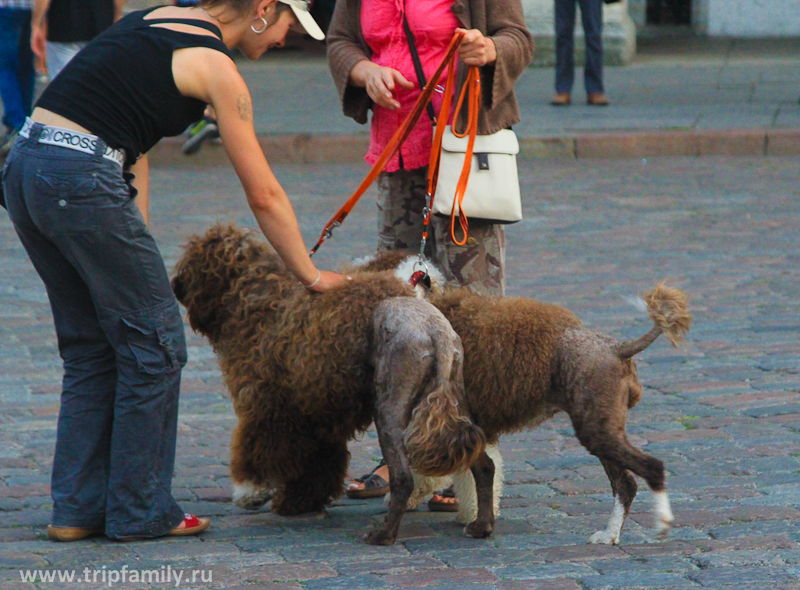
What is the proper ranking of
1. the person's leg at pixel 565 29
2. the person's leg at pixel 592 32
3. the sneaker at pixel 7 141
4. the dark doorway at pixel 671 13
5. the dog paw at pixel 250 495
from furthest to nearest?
the dark doorway at pixel 671 13, the person's leg at pixel 565 29, the person's leg at pixel 592 32, the sneaker at pixel 7 141, the dog paw at pixel 250 495

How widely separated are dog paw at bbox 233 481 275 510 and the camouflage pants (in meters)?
1.05

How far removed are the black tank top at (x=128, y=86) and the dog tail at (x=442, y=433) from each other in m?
1.17

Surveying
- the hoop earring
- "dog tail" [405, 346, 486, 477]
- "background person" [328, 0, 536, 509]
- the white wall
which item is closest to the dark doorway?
the white wall

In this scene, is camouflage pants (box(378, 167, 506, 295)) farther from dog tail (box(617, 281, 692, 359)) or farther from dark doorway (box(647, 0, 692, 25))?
dark doorway (box(647, 0, 692, 25))

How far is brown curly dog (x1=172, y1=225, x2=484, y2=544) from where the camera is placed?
11.5 ft

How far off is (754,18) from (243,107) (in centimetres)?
1702

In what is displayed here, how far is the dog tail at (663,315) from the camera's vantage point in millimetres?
3417

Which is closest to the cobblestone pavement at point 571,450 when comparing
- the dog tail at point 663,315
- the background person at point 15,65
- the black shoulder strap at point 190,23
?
the dog tail at point 663,315

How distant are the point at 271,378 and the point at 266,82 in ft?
39.0

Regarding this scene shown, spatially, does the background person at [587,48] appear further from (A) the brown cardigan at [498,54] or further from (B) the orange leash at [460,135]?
(B) the orange leash at [460,135]

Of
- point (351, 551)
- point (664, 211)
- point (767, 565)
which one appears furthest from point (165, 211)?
point (767, 565)

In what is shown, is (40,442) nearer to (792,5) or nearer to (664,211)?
(664,211)

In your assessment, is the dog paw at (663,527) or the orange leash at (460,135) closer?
the dog paw at (663,527)

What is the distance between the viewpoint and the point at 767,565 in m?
3.32
